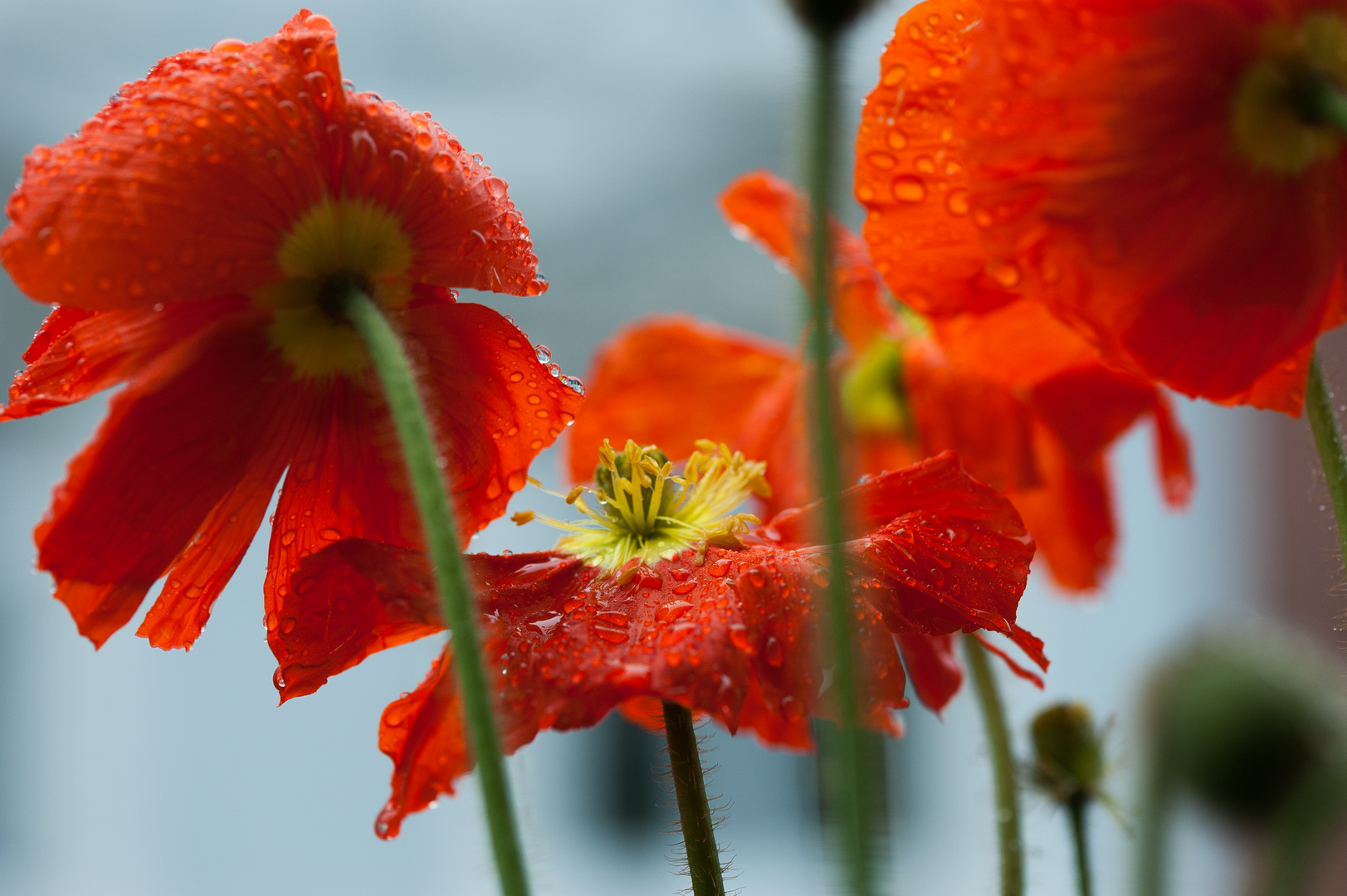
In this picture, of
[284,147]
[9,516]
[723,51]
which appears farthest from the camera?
[723,51]

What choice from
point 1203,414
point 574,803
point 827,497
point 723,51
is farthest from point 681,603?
point 1203,414

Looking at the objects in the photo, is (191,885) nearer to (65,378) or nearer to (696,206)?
(696,206)

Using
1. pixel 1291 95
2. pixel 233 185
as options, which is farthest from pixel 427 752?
pixel 1291 95

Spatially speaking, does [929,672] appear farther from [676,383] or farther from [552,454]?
[552,454]

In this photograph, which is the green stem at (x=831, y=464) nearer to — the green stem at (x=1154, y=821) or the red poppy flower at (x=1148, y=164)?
the red poppy flower at (x=1148, y=164)

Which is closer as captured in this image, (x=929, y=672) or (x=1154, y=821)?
(x=929, y=672)

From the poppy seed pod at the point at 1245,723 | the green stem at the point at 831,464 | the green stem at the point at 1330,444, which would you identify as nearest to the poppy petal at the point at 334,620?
the green stem at the point at 831,464
